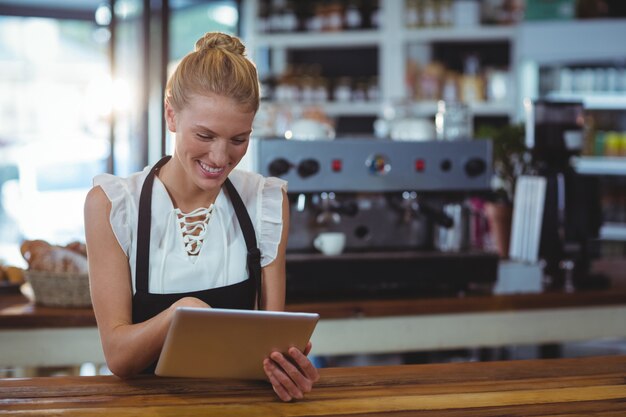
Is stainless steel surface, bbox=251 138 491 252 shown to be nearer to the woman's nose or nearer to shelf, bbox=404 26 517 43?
the woman's nose

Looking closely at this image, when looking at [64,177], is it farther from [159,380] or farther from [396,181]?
[159,380]

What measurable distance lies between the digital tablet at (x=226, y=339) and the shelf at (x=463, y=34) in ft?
14.5

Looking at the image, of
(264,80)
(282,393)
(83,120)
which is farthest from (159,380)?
(83,120)

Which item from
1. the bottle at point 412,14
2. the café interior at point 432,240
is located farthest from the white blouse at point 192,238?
the bottle at point 412,14

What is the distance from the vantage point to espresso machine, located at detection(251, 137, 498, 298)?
8.77 ft

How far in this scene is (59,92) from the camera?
830 cm

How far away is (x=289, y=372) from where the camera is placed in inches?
56.3

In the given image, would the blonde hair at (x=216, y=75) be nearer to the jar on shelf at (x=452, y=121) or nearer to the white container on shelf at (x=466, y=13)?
the jar on shelf at (x=452, y=121)

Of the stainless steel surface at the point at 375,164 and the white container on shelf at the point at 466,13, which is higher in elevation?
the white container on shelf at the point at 466,13

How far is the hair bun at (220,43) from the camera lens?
5.58 feet

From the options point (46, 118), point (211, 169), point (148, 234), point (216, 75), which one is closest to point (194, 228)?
point (148, 234)

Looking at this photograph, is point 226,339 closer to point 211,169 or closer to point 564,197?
point 211,169

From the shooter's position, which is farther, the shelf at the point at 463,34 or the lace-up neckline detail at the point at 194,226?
the shelf at the point at 463,34

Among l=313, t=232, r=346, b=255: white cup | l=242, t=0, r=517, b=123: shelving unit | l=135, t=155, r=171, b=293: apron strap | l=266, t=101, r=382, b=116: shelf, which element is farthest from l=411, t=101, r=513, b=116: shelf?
l=135, t=155, r=171, b=293: apron strap
